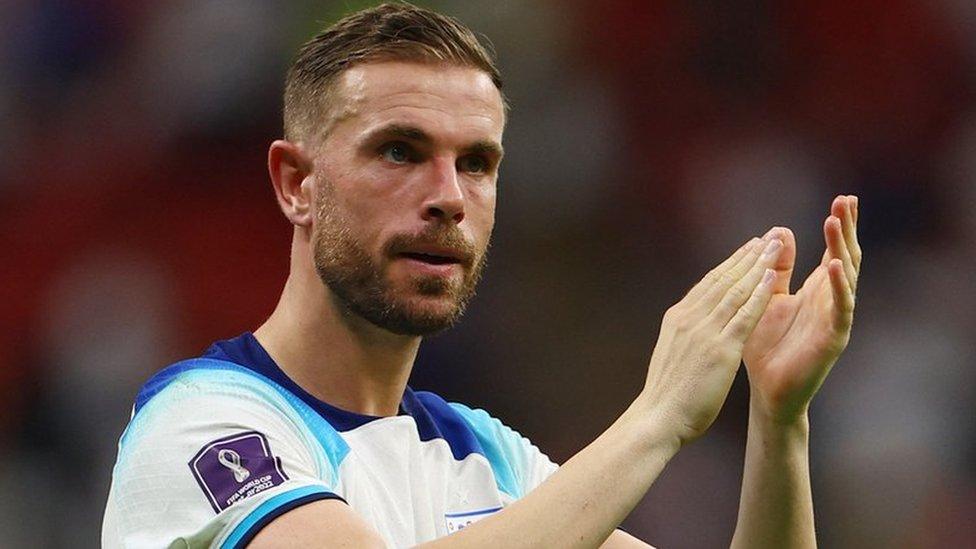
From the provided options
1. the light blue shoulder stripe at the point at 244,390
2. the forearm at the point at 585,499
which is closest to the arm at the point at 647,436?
the forearm at the point at 585,499

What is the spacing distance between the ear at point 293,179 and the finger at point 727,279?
0.94 m

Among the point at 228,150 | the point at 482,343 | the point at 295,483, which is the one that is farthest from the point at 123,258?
the point at 295,483

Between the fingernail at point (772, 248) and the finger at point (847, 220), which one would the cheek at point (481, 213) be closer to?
the fingernail at point (772, 248)

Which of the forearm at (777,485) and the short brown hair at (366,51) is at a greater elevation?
the short brown hair at (366,51)

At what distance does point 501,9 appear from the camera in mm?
6730

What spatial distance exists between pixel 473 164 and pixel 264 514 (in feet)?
3.24

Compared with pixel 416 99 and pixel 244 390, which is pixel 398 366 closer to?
pixel 244 390

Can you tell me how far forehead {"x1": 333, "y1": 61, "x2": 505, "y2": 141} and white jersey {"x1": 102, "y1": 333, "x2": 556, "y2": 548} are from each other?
55 cm

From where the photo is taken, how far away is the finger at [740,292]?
278 cm

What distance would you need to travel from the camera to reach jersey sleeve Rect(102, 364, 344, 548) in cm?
263

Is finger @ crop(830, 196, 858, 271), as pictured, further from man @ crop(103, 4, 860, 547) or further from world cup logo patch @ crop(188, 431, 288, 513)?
world cup logo patch @ crop(188, 431, 288, 513)

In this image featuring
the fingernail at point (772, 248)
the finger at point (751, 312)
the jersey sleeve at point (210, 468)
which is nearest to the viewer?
the jersey sleeve at point (210, 468)

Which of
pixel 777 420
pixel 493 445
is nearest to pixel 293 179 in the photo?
pixel 493 445

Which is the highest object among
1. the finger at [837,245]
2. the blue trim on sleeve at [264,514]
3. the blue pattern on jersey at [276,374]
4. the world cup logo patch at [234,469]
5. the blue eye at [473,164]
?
the blue eye at [473,164]
